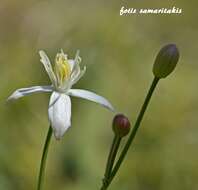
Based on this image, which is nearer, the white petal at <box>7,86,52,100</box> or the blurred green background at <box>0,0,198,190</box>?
the white petal at <box>7,86,52,100</box>

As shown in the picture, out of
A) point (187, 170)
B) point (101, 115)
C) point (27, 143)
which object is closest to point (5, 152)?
point (27, 143)

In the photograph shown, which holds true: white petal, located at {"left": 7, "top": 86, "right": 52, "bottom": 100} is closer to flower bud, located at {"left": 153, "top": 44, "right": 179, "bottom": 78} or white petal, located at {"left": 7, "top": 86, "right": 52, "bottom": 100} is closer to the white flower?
the white flower

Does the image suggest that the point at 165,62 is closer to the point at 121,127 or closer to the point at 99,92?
the point at 121,127

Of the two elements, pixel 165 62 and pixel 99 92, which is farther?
pixel 99 92

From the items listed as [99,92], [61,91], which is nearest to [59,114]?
[61,91]

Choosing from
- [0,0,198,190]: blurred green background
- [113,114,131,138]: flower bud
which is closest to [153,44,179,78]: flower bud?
[113,114,131,138]: flower bud

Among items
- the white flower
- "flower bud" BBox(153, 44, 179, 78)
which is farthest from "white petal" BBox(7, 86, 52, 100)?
"flower bud" BBox(153, 44, 179, 78)

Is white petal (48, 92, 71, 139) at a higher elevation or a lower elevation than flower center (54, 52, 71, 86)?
lower

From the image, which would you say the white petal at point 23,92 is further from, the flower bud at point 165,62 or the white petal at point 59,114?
the flower bud at point 165,62
